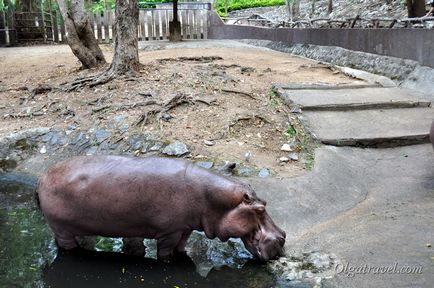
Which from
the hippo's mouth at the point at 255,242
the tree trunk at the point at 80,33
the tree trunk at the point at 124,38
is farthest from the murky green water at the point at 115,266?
the tree trunk at the point at 80,33

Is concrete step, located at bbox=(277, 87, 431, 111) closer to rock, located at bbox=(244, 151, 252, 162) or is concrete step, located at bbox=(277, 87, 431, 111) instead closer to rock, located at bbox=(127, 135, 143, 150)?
rock, located at bbox=(244, 151, 252, 162)

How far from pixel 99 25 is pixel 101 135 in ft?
48.9

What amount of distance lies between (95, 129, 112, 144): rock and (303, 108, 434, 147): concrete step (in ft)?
10.5

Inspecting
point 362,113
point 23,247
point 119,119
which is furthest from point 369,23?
point 23,247

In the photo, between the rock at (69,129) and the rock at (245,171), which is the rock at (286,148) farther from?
the rock at (69,129)

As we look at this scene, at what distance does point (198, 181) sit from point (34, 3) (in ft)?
65.4

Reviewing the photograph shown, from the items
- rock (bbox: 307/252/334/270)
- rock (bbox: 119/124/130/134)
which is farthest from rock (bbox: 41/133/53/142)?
rock (bbox: 307/252/334/270)

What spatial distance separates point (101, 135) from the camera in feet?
26.5

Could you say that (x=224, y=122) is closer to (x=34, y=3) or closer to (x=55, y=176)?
(x=55, y=176)

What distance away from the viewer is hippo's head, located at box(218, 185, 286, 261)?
4609 mm

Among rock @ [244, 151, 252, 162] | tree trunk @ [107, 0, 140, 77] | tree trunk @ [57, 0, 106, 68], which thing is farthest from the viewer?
tree trunk @ [57, 0, 106, 68]

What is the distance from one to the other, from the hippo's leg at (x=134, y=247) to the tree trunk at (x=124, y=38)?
5.33 metres

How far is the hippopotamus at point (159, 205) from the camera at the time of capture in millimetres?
4633

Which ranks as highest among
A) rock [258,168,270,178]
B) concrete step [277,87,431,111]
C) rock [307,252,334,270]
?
concrete step [277,87,431,111]
